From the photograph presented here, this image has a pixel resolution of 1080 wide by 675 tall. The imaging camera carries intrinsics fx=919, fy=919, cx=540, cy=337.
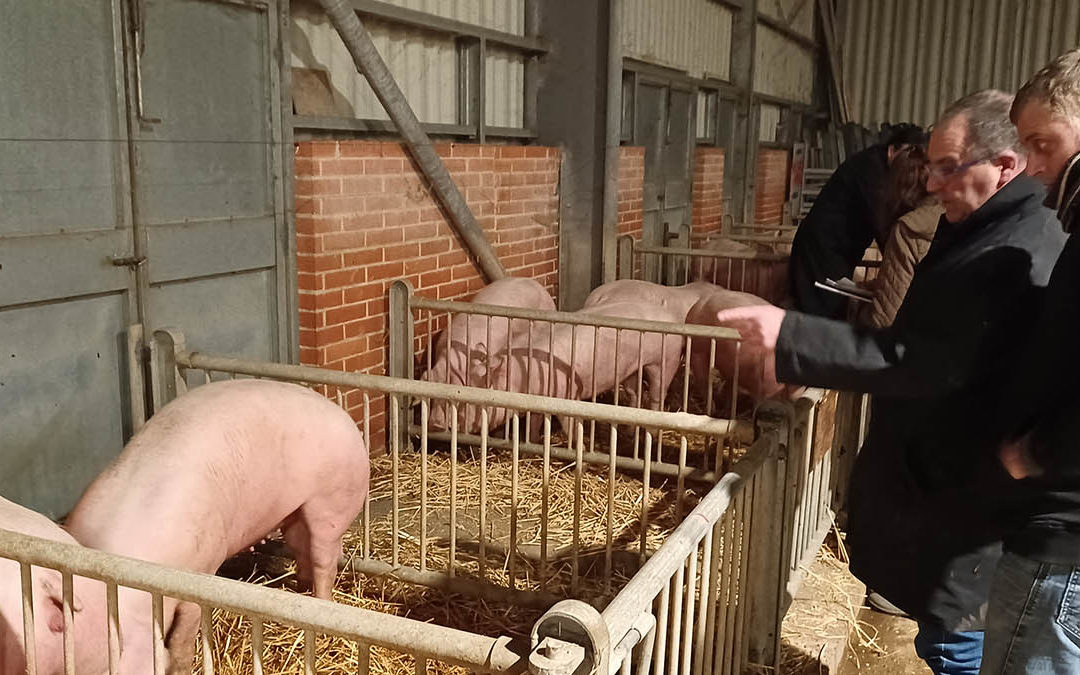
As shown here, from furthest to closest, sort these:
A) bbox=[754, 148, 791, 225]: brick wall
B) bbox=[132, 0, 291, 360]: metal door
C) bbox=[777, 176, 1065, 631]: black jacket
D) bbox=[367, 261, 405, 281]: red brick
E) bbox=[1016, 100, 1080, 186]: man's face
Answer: bbox=[754, 148, 791, 225]: brick wall < bbox=[367, 261, 405, 281]: red brick < bbox=[132, 0, 291, 360]: metal door < bbox=[777, 176, 1065, 631]: black jacket < bbox=[1016, 100, 1080, 186]: man's face

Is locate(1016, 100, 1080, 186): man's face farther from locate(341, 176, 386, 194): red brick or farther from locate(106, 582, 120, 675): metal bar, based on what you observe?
locate(341, 176, 386, 194): red brick

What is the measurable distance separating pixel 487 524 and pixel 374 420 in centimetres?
111

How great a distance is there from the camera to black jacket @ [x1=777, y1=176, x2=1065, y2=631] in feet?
6.42

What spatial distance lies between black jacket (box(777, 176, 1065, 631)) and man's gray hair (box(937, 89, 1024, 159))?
0.10 meters

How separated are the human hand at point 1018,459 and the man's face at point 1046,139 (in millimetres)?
528

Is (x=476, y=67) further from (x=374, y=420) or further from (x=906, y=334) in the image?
(x=906, y=334)

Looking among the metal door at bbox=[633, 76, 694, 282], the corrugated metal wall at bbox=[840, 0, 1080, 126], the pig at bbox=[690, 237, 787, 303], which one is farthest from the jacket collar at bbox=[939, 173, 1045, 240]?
the corrugated metal wall at bbox=[840, 0, 1080, 126]

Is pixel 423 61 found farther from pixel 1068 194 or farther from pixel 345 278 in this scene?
pixel 1068 194

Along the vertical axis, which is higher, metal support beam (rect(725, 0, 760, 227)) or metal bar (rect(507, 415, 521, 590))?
metal support beam (rect(725, 0, 760, 227))

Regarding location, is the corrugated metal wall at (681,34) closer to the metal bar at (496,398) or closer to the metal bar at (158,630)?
the metal bar at (496,398)

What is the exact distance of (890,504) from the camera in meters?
2.31

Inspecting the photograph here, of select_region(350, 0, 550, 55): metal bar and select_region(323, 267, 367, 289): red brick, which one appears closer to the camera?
select_region(323, 267, 367, 289): red brick

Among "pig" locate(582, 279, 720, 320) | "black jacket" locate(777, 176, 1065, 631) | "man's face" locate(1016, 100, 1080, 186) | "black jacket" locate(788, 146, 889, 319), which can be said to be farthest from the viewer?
"pig" locate(582, 279, 720, 320)

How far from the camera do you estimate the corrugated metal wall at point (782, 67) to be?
13.4 metres
